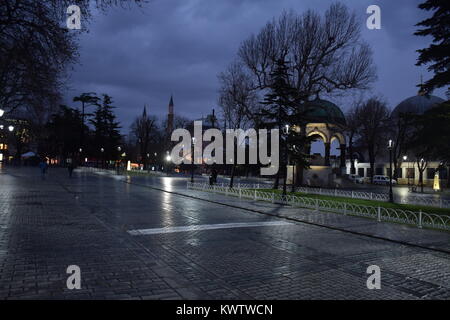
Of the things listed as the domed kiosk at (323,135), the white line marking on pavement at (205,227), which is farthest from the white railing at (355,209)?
the domed kiosk at (323,135)

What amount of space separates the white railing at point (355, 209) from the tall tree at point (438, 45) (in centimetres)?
676

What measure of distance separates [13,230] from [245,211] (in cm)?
914

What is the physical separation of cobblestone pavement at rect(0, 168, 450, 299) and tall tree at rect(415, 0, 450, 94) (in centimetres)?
1075

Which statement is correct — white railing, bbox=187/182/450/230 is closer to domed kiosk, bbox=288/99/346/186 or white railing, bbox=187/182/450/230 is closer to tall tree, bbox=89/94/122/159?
domed kiosk, bbox=288/99/346/186

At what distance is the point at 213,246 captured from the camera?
8453mm

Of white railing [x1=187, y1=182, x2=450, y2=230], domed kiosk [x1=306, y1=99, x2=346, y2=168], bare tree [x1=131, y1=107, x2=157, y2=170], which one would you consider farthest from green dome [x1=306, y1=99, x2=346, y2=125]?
bare tree [x1=131, y1=107, x2=157, y2=170]

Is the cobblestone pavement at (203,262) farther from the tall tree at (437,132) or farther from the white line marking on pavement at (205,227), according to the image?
the tall tree at (437,132)

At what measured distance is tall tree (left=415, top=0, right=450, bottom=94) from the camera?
16.2 m

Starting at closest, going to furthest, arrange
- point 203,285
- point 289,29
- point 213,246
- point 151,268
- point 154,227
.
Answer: point 203,285, point 151,268, point 213,246, point 154,227, point 289,29

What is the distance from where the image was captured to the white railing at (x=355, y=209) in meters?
11.8

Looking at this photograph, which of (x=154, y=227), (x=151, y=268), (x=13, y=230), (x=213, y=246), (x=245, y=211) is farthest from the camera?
(x=245, y=211)
